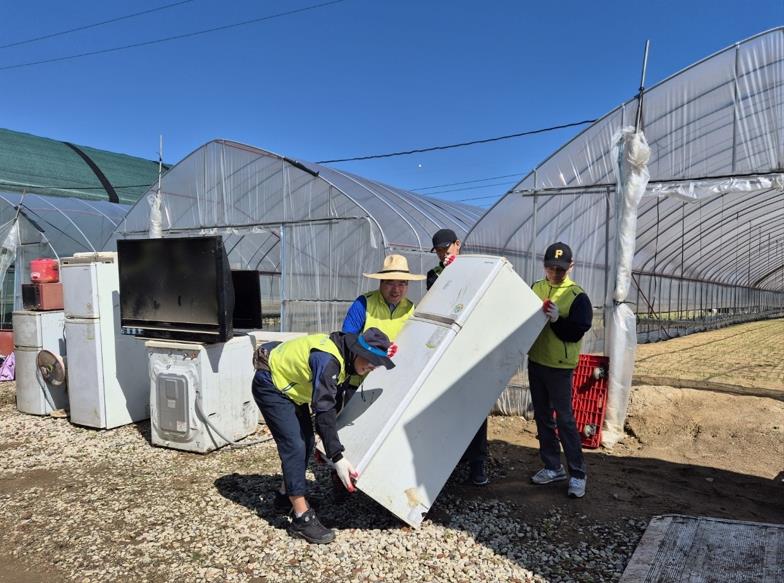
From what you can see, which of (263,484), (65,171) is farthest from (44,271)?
(65,171)

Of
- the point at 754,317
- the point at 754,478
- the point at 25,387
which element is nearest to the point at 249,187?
the point at 25,387

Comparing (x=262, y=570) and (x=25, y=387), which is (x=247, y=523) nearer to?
(x=262, y=570)

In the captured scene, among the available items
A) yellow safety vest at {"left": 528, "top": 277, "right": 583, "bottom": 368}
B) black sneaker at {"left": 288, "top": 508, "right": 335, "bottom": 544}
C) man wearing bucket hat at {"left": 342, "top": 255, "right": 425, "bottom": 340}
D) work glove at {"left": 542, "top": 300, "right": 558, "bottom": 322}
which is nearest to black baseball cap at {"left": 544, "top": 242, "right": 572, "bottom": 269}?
yellow safety vest at {"left": 528, "top": 277, "right": 583, "bottom": 368}

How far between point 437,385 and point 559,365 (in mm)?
1134

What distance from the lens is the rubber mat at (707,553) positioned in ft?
9.07

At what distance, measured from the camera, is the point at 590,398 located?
17.8 ft

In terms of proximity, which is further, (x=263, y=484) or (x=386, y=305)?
(x=263, y=484)

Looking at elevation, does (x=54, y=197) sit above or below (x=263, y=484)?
above

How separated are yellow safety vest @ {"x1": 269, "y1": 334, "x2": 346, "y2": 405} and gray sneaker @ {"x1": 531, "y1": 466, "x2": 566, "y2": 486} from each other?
1995 millimetres

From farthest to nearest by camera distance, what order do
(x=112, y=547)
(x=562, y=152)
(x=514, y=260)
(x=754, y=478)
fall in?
(x=514, y=260) < (x=562, y=152) < (x=754, y=478) < (x=112, y=547)

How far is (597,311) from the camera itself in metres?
6.38

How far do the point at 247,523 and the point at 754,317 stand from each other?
1033 inches

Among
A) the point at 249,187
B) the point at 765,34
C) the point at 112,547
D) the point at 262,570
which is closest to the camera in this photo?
the point at 262,570

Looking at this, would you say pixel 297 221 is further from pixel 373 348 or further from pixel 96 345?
pixel 373 348
